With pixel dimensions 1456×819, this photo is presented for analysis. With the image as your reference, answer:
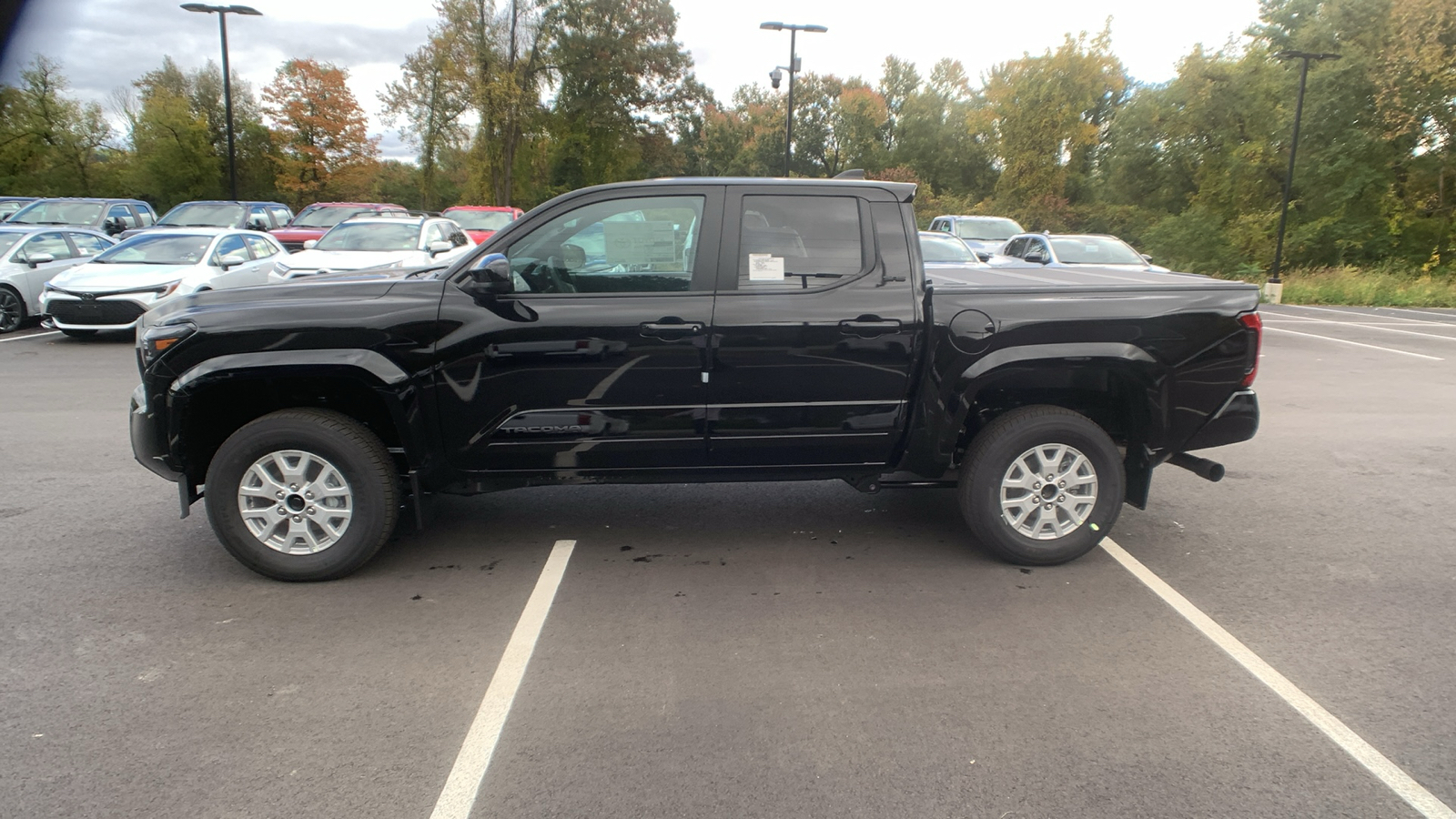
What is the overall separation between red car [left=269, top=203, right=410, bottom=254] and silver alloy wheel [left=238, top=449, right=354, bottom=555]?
1961 cm

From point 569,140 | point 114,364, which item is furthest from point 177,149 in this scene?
point 114,364

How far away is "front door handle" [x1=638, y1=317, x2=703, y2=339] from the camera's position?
173 inches

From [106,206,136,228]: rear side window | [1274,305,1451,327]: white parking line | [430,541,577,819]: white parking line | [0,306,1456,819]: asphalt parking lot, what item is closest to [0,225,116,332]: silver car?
[106,206,136,228]: rear side window

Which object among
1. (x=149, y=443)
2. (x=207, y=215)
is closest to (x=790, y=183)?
(x=149, y=443)

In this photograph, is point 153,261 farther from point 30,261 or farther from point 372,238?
point 372,238

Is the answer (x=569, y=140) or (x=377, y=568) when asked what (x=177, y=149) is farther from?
(x=377, y=568)

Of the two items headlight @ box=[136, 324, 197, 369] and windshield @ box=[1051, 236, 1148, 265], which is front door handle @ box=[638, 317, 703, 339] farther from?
windshield @ box=[1051, 236, 1148, 265]

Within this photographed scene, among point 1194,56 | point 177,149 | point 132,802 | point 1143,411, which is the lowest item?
point 132,802

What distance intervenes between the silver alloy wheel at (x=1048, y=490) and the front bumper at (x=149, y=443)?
407cm

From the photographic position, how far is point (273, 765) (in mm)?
2979

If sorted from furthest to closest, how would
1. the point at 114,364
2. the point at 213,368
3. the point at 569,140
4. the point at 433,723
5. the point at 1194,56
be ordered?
the point at 569,140 → the point at 1194,56 → the point at 114,364 → the point at 213,368 → the point at 433,723

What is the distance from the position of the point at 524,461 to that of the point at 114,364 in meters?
9.15

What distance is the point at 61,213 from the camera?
→ 789 inches

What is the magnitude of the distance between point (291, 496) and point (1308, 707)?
4325 mm
